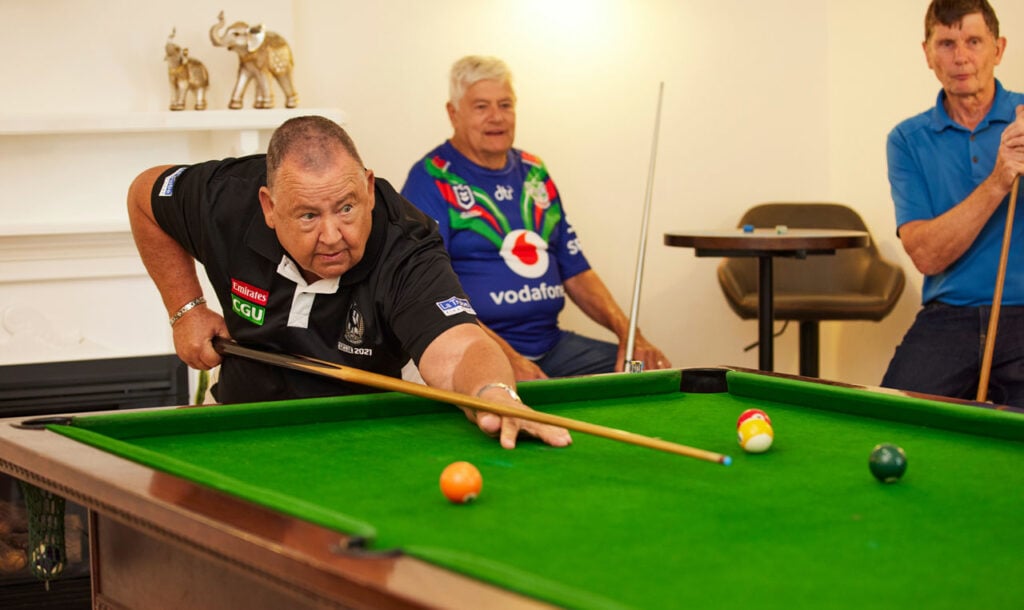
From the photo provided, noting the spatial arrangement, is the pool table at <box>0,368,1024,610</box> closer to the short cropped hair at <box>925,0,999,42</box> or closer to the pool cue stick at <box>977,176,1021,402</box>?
the pool cue stick at <box>977,176,1021,402</box>

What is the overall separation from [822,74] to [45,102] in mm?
3009

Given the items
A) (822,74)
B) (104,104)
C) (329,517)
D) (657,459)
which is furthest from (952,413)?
(822,74)

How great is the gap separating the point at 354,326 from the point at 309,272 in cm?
14

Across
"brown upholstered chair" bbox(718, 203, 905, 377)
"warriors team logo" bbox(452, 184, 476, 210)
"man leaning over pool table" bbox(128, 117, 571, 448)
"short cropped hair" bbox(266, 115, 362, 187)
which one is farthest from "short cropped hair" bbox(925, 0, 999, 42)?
"short cropped hair" bbox(266, 115, 362, 187)

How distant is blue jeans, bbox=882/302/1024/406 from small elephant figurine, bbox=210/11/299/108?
205 centimetres

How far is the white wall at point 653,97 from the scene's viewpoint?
4148 millimetres

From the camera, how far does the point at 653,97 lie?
4.78 m

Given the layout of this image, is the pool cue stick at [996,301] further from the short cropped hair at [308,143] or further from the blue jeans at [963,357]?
the short cropped hair at [308,143]

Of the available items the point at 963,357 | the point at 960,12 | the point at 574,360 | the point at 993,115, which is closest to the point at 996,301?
the point at 963,357

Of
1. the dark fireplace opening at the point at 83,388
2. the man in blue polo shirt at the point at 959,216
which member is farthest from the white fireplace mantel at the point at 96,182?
the man in blue polo shirt at the point at 959,216

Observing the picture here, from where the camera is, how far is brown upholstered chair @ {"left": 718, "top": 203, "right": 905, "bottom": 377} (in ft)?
13.9

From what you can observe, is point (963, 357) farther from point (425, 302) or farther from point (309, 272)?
point (309, 272)

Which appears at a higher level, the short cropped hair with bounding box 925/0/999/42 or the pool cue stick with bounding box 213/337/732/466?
the short cropped hair with bounding box 925/0/999/42

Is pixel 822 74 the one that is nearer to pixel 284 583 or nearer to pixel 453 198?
pixel 453 198
